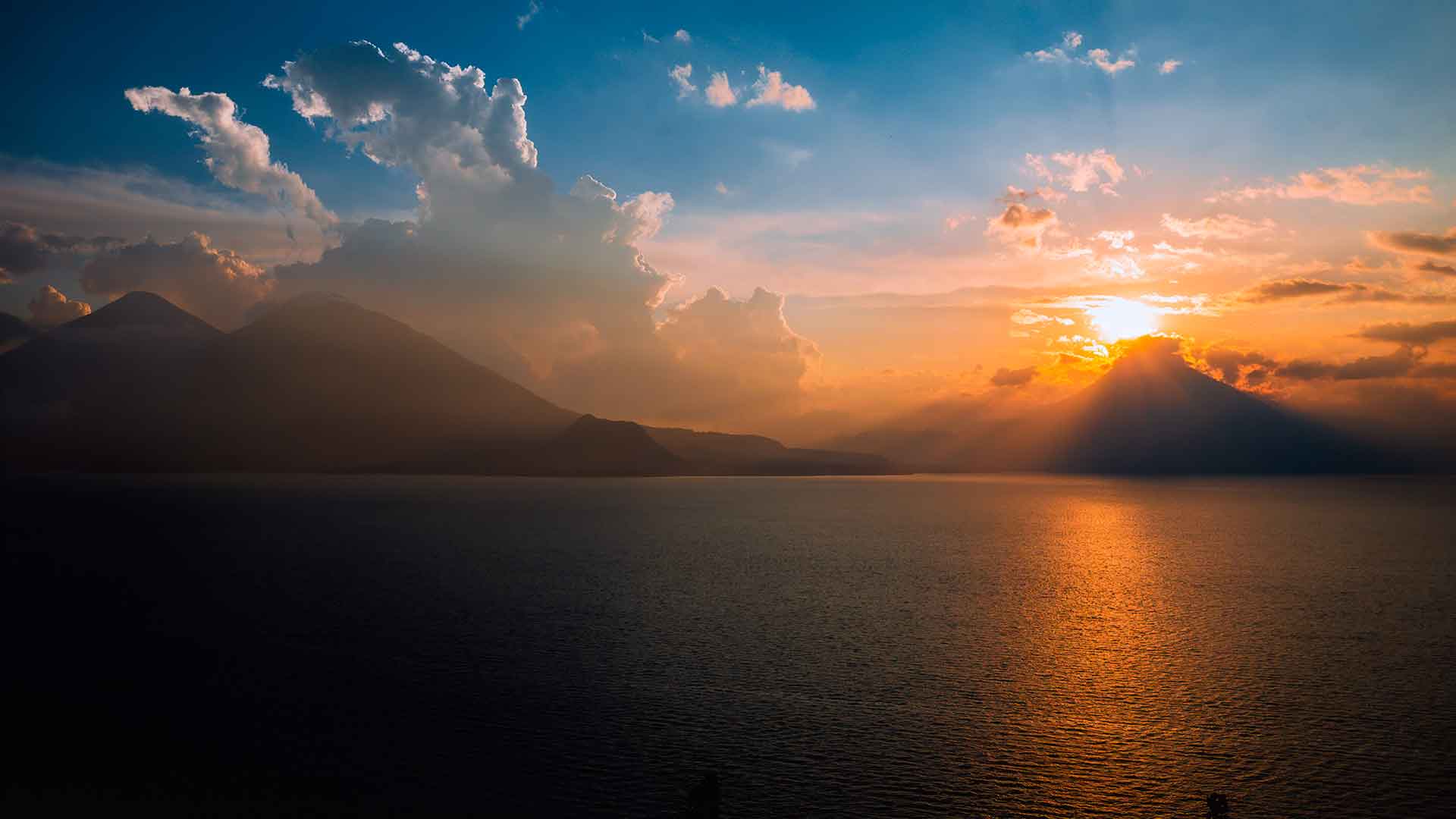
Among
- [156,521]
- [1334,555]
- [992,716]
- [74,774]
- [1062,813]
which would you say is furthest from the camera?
[156,521]

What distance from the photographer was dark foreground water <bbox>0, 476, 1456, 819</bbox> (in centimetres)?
3550

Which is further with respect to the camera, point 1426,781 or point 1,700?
point 1,700

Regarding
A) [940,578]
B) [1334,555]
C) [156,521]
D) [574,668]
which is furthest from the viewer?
[156,521]

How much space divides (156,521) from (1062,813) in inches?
7098

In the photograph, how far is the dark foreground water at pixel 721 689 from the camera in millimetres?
35500

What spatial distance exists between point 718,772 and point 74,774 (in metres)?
28.2

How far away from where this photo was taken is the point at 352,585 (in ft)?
285

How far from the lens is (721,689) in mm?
49375

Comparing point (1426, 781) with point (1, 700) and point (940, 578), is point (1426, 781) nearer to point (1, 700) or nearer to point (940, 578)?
point (940, 578)

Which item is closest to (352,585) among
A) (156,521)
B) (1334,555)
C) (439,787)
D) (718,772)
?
(439,787)

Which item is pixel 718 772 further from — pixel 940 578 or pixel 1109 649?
pixel 940 578

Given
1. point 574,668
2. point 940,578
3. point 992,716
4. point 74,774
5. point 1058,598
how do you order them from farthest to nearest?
point 940,578 < point 1058,598 < point 574,668 < point 992,716 < point 74,774

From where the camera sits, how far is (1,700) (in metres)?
45.6

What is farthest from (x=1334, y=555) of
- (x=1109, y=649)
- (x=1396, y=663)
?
(x=1109, y=649)
